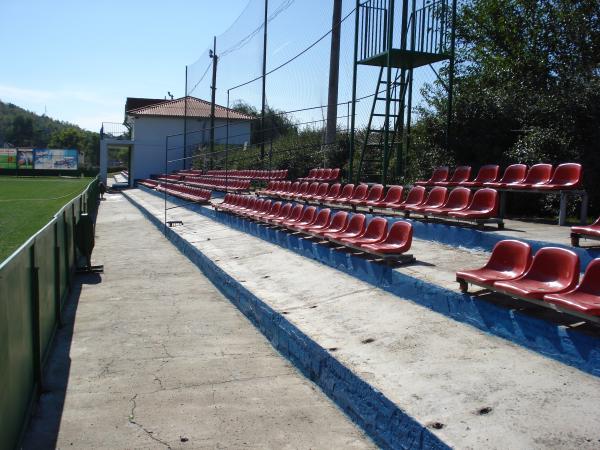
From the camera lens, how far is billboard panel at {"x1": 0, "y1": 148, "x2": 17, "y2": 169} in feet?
179

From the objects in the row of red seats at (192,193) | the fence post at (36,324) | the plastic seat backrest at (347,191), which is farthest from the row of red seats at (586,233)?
the row of red seats at (192,193)

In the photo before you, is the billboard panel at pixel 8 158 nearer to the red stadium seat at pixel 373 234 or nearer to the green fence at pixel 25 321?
the green fence at pixel 25 321

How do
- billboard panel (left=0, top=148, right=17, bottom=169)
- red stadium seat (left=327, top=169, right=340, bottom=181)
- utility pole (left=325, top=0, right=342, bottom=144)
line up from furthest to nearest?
billboard panel (left=0, top=148, right=17, bottom=169), utility pole (left=325, top=0, right=342, bottom=144), red stadium seat (left=327, top=169, right=340, bottom=181)

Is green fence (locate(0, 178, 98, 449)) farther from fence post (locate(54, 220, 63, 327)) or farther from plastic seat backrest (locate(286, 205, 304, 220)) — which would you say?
plastic seat backrest (locate(286, 205, 304, 220))

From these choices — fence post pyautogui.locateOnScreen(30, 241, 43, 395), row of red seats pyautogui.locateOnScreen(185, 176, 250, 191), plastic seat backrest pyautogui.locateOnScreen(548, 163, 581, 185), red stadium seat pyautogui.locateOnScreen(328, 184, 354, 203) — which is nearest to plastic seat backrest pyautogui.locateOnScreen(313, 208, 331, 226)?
red stadium seat pyautogui.locateOnScreen(328, 184, 354, 203)

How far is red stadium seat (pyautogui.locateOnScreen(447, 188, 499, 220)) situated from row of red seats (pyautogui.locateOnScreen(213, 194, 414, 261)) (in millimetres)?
1050

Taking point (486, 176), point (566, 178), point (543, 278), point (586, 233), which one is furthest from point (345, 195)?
point (543, 278)

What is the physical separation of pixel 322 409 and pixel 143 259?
826 cm

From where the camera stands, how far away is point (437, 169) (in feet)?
36.9

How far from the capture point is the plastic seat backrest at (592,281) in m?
4.26

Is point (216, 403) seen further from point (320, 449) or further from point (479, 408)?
point (479, 408)

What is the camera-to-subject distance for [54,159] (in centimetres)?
5575

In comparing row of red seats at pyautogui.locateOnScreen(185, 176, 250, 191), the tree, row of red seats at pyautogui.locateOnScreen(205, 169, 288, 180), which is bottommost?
row of red seats at pyautogui.locateOnScreen(185, 176, 250, 191)

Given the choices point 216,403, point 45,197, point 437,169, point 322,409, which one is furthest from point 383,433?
point 45,197
